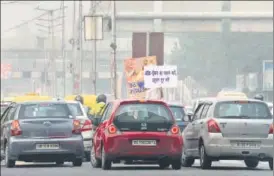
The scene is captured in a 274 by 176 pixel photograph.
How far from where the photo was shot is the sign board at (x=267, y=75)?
7981cm

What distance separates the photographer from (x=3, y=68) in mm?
123000

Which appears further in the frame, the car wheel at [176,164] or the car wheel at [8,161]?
the car wheel at [8,161]

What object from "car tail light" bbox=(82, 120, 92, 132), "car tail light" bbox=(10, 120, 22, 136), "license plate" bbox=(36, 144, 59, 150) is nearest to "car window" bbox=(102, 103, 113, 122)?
"license plate" bbox=(36, 144, 59, 150)

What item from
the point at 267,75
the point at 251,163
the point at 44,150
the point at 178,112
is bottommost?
the point at 267,75

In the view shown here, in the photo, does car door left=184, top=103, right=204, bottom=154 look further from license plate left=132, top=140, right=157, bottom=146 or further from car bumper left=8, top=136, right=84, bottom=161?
car bumper left=8, top=136, right=84, bottom=161

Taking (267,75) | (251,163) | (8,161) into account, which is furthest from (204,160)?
(267,75)

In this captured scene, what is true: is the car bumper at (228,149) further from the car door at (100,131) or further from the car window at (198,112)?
the car door at (100,131)

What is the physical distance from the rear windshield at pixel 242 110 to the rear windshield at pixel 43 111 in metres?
3.18

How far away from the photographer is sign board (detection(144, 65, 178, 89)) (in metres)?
41.6

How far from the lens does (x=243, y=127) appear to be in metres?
26.0

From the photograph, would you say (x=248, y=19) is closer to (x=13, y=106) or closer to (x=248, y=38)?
(x=248, y=38)

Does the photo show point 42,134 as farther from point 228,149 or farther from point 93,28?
point 93,28

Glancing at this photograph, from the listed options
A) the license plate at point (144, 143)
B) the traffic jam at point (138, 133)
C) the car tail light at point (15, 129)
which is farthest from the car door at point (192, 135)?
the car tail light at point (15, 129)

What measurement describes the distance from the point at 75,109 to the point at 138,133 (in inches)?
123
